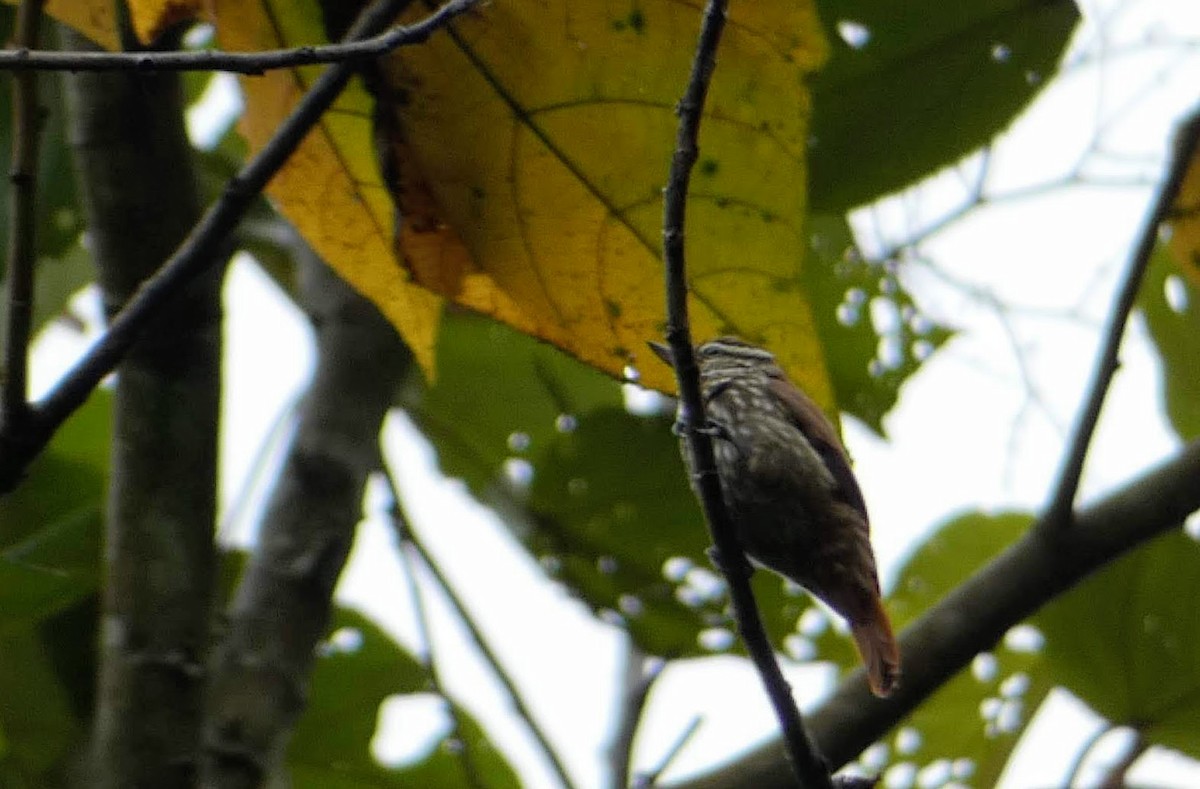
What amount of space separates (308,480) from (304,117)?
991 mm

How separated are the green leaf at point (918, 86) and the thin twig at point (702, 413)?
112cm

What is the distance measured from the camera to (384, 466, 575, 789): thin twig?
273 centimetres

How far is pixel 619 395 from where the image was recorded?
139 inches

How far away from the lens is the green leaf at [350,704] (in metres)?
3.22

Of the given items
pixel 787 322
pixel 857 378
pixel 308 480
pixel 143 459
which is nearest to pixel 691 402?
pixel 787 322

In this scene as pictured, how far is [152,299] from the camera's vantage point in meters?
1.76

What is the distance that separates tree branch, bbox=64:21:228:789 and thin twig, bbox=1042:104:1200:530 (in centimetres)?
125

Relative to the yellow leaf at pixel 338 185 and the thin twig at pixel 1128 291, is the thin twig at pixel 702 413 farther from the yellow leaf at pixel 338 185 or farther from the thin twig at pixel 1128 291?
the thin twig at pixel 1128 291

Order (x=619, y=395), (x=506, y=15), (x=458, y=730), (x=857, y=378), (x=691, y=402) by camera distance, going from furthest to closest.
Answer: (x=619, y=395), (x=857, y=378), (x=458, y=730), (x=506, y=15), (x=691, y=402)

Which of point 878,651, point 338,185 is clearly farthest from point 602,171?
point 878,651

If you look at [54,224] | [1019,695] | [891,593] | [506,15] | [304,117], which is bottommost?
[1019,695]

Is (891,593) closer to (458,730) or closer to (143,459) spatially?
(458,730)

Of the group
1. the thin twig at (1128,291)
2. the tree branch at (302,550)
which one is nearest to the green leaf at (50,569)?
the tree branch at (302,550)

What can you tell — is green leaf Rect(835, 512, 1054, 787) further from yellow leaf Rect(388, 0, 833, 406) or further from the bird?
yellow leaf Rect(388, 0, 833, 406)
